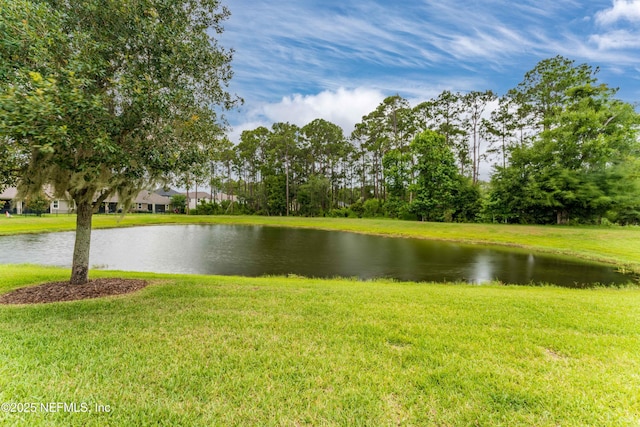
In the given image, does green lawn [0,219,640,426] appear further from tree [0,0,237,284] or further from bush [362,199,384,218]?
bush [362,199,384,218]

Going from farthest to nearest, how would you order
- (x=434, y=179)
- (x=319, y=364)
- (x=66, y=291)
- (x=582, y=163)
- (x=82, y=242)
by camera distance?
(x=434, y=179)
(x=582, y=163)
(x=82, y=242)
(x=66, y=291)
(x=319, y=364)

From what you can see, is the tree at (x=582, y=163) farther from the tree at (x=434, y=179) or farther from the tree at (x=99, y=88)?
the tree at (x=99, y=88)

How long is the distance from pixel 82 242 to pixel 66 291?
3.53ft

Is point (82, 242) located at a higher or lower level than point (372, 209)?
lower

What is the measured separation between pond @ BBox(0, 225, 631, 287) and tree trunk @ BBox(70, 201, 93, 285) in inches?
186

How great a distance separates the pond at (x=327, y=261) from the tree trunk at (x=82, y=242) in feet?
15.5

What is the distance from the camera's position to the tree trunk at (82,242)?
20.3 feet

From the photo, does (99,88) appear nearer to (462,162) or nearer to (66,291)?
(66,291)

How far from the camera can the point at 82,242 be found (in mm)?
6281

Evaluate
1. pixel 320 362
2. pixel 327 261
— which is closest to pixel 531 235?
pixel 327 261

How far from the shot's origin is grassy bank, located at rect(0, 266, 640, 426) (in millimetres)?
2271

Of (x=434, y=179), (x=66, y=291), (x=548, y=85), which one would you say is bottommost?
(x=66, y=291)

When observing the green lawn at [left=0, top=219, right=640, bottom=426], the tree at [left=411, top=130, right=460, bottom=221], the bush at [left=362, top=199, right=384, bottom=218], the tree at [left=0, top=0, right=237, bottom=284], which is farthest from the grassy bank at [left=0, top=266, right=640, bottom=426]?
the bush at [left=362, top=199, right=384, bottom=218]

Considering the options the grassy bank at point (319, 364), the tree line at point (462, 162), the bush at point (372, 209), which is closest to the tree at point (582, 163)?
the tree line at point (462, 162)
